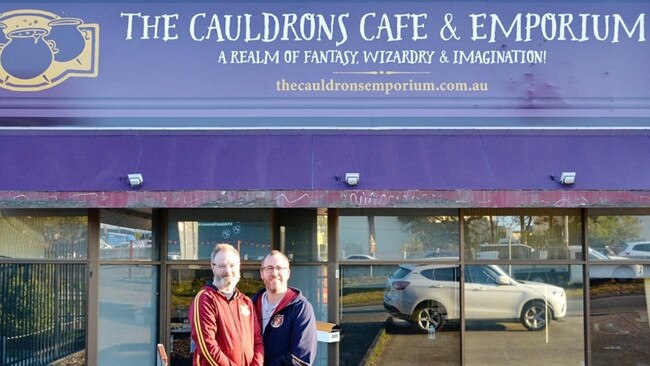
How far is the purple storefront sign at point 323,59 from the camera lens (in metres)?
7.95

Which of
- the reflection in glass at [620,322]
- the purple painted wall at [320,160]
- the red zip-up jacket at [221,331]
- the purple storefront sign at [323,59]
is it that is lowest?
the reflection in glass at [620,322]

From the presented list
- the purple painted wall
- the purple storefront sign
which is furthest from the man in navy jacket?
the purple storefront sign

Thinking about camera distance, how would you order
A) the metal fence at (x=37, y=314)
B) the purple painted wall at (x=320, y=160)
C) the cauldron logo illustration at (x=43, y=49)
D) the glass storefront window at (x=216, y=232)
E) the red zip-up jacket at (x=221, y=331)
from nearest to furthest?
the red zip-up jacket at (x=221, y=331) → the purple painted wall at (x=320, y=160) → the metal fence at (x=37, y=314) → the cauldron logo illustration at (x=43, y=49) → the glass storefront window at (x=216, y=232)

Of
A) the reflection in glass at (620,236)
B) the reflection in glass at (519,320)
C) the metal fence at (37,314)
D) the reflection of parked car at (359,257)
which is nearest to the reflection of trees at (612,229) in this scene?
the reflection in glass at (620,236)

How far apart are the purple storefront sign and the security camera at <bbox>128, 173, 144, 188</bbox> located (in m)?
0.99

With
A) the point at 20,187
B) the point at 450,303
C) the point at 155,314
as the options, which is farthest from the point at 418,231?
the point at 20,187

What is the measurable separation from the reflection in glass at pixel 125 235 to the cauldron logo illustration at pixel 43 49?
165cm

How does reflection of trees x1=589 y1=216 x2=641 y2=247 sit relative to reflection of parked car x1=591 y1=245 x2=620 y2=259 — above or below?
above

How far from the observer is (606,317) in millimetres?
8008

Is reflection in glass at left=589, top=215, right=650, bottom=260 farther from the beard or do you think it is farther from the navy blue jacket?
the beard

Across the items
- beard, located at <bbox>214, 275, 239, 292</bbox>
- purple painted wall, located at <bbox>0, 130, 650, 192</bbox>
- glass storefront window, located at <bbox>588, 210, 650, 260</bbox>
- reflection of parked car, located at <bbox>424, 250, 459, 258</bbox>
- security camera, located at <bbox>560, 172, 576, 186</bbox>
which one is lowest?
beard, located at <bbox>214, 275, 239, 292</bbox>

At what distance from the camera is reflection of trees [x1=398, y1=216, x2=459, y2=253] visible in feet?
26.2

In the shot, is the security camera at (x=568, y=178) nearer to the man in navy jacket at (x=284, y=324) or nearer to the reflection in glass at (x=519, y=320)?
the reflection in glass at (x=519, y=320)

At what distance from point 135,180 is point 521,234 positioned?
427cm
